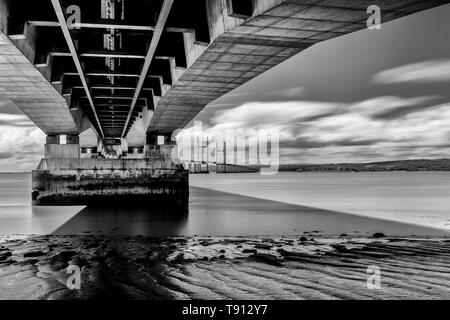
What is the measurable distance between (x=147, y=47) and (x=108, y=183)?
11.0 m

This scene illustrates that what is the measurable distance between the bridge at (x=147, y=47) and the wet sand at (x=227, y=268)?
12.5 feet

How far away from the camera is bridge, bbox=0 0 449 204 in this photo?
20.9ft

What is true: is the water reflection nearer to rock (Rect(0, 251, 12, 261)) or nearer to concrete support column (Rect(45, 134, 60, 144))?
rock (Rect(0, 251, 12, 261))

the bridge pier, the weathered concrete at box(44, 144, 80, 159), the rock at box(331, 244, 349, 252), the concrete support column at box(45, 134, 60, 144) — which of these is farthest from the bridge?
the rock at box(331, 244, 349, 252)

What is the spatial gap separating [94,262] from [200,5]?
5483 mm

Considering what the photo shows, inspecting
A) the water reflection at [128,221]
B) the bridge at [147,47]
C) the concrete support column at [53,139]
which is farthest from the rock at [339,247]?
the concrete support column at [53,139]

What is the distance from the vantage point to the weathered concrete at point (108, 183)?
18984mm

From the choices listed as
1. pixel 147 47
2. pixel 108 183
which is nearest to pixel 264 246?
pixel 147 47

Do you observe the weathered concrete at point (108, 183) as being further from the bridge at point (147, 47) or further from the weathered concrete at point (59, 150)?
the weathered concrete at point (59, 150)

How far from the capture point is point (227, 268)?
255 inches

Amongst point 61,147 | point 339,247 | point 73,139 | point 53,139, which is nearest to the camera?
point 339,247

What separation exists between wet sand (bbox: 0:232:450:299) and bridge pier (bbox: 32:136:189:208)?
955 centimetres

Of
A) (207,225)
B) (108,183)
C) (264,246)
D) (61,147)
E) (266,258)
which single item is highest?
(61,147)

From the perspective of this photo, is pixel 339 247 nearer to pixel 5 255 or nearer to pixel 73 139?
pixel 5 255
